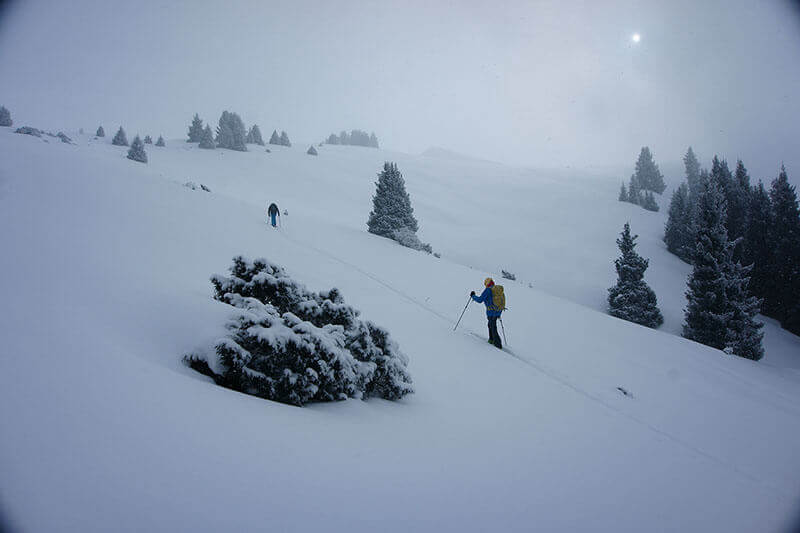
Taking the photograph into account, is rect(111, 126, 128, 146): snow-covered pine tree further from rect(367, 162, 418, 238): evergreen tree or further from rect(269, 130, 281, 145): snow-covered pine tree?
rect(367, 162, 418, 238): evergreen tree

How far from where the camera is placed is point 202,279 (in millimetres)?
7066

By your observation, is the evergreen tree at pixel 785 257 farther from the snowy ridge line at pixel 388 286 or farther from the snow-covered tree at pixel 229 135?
the snow-covered tree at pixel 229 135

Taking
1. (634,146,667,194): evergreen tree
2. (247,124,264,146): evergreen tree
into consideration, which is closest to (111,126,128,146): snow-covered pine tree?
(247,124,264,146): evergreen tree

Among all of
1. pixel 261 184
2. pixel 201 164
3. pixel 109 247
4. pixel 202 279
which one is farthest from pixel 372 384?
pixel 201 164

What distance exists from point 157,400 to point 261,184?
135ft

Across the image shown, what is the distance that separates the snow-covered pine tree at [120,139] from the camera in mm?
54781

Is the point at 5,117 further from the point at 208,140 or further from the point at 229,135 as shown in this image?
the point at 229,135

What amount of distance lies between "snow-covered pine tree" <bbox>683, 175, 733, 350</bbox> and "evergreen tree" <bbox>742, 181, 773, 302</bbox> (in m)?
13.5

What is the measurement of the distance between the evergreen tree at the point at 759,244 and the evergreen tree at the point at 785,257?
0.34 metres

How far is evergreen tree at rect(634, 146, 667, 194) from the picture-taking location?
2916 inches

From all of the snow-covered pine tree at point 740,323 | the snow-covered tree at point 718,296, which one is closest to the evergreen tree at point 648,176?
the snow-covered tree at point 718,296

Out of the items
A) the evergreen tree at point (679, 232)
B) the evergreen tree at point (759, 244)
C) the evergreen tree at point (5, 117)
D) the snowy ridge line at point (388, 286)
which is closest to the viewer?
the snowy ridge line at point (388, 286)

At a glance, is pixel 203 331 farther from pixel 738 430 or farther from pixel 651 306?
pixel 651 306

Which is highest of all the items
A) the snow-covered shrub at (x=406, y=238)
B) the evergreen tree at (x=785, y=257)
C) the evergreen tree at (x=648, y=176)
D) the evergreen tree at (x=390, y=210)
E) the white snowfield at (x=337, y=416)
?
the evergreen tree at (x=648, y=176)
